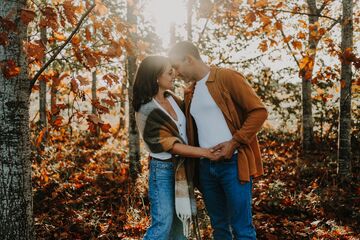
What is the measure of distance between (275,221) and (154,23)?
512 centimetres

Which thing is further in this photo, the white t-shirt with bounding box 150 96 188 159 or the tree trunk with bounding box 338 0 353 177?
the tree trunk with bounding box 338 0 353 177

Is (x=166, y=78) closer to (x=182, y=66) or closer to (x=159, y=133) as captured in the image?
(x=182, y=66)

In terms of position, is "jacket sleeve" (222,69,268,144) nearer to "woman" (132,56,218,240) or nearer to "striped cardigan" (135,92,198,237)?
"woman" (132,56,218,240)

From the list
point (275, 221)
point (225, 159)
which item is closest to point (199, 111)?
point (225, 159)

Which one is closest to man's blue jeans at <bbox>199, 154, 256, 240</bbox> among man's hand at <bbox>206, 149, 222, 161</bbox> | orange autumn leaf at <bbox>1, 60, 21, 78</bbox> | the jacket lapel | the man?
the man

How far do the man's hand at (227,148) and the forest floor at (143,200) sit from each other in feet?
6.04

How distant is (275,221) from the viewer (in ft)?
17.4

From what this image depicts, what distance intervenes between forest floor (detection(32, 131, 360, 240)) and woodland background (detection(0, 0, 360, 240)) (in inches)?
0.8

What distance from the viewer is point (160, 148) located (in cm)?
320

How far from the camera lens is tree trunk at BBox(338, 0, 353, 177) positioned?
A: 20.9 feet

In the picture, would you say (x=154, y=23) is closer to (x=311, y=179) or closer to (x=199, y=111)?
(x=311, y=179)

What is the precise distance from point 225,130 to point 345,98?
4.18m

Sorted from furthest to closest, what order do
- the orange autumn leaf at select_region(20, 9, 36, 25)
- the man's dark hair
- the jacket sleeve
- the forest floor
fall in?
the forest floor → the man's dark hair → the jacket sleeve → the orange autumn leaf at select_region(20, 9, 36, 25)

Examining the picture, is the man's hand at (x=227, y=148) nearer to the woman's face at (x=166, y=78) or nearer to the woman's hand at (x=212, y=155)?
the woman's hand at (x=212, y=155)
